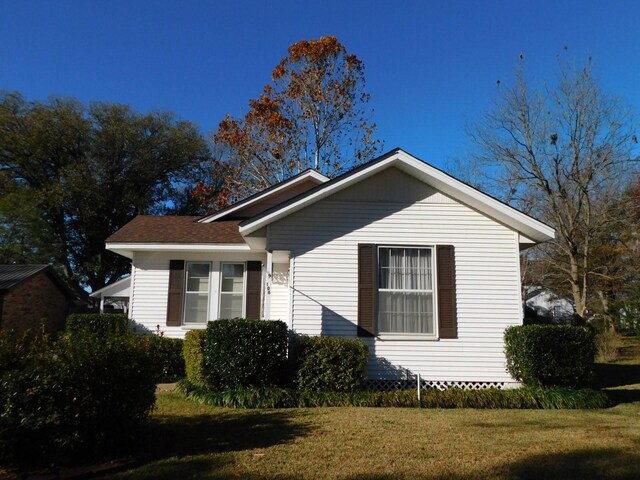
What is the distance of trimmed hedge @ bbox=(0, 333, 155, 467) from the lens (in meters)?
5.02

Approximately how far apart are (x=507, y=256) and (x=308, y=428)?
6088 mm

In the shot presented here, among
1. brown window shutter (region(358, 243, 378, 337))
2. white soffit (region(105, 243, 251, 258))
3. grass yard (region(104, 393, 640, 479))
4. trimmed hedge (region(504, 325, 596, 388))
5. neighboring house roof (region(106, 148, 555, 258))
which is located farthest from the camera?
white soffit (region(105, 243, 251, 258))

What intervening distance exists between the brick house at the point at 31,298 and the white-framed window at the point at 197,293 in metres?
5.05

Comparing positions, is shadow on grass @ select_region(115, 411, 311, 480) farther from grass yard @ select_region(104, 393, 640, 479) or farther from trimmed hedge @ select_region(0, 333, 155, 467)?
trimmed hedge @ select_region(0, 333, 155, 467)

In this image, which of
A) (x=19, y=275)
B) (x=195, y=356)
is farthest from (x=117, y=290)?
(x=195, y=356)

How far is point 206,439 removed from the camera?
662cm

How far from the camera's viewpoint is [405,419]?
8016 mm

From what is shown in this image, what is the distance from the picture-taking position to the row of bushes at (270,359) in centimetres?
927

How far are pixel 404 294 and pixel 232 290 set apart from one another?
5.43 metres

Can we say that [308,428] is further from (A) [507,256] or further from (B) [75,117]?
(B) [75,117]

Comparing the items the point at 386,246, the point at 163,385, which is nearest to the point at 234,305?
the point at 163,385

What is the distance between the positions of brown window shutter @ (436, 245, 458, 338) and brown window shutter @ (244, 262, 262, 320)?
5.26 meters

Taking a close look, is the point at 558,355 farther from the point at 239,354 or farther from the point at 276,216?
the point at 276,216

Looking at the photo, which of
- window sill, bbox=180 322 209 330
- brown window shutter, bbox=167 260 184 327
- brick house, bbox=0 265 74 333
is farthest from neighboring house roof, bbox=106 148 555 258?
brick house, bbox=0 265 74 333
